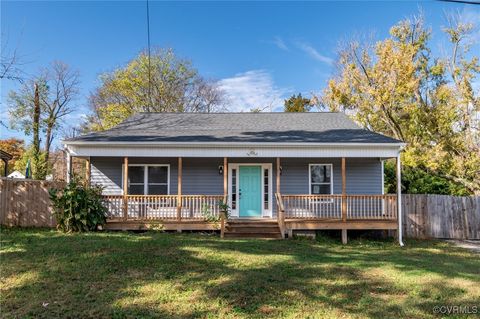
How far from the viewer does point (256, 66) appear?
3044cm

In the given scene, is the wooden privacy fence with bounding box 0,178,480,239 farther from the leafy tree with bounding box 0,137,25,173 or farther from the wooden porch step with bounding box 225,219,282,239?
the leafy tree with bounding box 0,137,25,173

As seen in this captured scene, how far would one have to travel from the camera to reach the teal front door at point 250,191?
41.3 feet

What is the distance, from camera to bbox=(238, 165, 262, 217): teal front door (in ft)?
41.3

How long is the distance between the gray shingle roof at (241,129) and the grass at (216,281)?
13.1ft

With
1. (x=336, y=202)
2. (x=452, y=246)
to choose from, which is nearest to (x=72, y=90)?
(x=336, y=202)

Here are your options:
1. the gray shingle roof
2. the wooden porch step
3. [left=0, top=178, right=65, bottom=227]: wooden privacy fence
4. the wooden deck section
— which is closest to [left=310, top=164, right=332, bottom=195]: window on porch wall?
the wooden deck section

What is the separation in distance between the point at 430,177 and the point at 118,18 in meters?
17.1

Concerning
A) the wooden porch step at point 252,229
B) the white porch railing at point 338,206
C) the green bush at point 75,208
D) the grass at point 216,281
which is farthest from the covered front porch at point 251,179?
the grass at point 216,281

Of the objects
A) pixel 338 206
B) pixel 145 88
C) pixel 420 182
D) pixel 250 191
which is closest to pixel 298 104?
pixel 145 88

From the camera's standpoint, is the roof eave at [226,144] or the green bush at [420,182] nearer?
the roof eave at [226,144]

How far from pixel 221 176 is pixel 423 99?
11500 mm

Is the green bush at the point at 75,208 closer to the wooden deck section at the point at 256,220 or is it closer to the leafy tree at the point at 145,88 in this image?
the wooden deck section at the point at 256,220

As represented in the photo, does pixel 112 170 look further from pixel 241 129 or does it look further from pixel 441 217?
pixel 441 217

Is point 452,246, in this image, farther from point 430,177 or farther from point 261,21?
point 261,21
